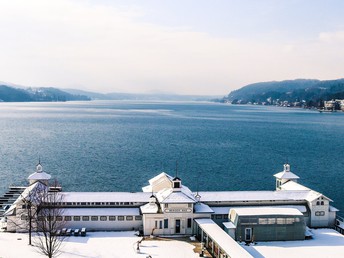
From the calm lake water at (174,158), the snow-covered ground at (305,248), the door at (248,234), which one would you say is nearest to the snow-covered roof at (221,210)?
the door at (248,234)

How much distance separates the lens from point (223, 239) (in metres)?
40.5

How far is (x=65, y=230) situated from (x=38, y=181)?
1117 centimetres

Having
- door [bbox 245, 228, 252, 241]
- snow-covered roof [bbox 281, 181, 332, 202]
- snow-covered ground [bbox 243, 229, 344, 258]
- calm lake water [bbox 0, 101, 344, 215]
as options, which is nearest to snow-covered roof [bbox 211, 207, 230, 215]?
door [bbox 245, 228, 252, 241]

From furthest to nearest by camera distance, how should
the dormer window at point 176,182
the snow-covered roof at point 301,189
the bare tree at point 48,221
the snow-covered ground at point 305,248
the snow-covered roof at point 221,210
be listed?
the snow-covered roof at point 301,189 → the snow-covered roof at point 221,210 → the dormer window at point 176,182 → the bare tree at point 48,221 → the snow-covered ground at point 305,248

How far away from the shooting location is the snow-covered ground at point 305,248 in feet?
134

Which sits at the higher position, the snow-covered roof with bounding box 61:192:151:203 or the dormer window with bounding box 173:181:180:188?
the dormer window with bounding box 173:181:180:188

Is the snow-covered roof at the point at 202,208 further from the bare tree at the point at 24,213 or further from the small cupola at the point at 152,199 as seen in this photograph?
the bare tree at the point at 24,213

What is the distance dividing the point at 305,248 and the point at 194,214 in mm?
11880

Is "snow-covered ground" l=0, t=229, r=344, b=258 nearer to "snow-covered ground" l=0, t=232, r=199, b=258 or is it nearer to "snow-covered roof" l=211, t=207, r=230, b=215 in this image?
"snow-covered ground" l=0, t=232, r=199, b=258

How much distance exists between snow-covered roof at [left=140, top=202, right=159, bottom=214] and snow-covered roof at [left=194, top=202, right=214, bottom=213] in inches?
177

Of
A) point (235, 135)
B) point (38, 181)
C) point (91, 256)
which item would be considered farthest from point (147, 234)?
point (235, 135)

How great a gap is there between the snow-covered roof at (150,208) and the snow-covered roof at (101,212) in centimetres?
104

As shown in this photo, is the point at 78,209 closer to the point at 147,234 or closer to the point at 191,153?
the point at 147,234

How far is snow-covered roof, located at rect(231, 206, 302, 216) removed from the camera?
46.6 metres
